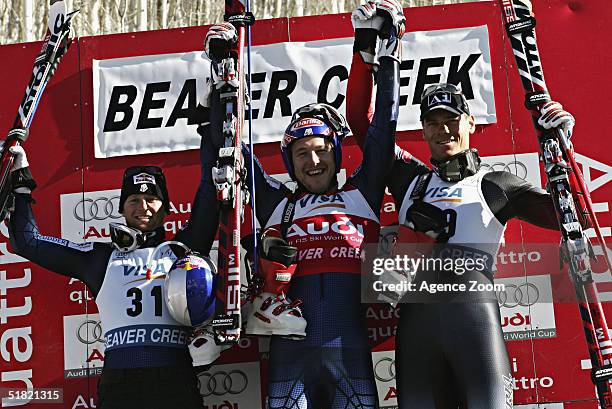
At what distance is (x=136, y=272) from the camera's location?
17.2 ft

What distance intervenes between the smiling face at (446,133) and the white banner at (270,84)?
0.71 meters

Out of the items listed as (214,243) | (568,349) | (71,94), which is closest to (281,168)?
(214,243)

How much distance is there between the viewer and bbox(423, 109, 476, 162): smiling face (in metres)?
5.05

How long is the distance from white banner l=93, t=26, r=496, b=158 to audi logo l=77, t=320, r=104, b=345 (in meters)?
0.95

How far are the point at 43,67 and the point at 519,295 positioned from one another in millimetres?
2833

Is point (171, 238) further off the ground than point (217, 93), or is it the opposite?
point (217, 93)

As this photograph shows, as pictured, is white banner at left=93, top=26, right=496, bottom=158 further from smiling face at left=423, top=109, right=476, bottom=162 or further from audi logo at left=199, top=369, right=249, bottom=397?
audi logo at left=199, top=369, right=249, bottom=397

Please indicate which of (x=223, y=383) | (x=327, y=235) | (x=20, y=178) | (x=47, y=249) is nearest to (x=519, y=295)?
(x=327, y=235)

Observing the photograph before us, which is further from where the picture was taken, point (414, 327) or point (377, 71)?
point (377, 71)

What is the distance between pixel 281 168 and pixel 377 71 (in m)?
0.90

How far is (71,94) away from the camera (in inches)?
241

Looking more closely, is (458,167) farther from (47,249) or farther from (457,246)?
(47,249)

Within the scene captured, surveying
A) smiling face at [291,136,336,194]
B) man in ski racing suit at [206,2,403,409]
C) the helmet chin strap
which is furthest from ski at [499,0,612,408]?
smiling face at [291,136,336,194]

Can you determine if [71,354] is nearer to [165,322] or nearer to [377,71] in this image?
[165,322]
